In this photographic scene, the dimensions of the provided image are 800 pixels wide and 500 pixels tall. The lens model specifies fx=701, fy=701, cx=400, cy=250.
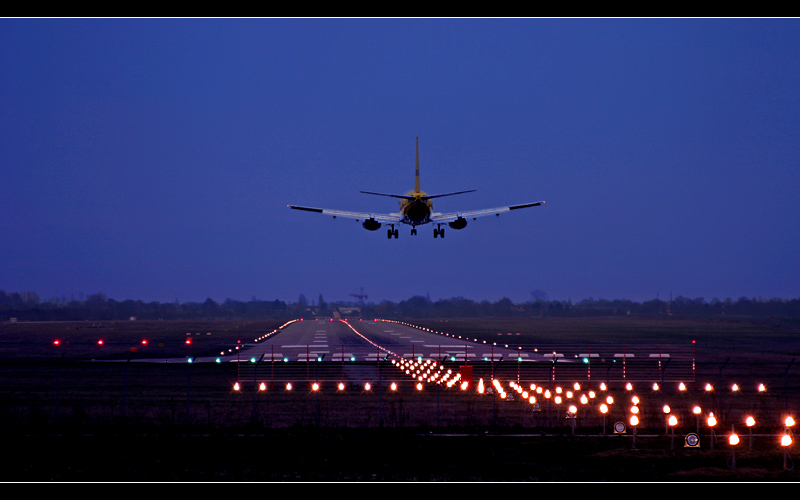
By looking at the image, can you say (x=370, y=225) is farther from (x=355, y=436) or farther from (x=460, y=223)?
(x=355, y=436)

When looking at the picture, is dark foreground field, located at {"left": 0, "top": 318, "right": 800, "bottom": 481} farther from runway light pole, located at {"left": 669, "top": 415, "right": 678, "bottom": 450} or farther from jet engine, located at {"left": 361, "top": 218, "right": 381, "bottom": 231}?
jet engine, located at {"left": 361, "top": 218, "right": 381, "bottom": 231}

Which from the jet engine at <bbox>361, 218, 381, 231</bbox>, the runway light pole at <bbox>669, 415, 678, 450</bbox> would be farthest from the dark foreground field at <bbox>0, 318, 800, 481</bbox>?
the jet engine at <bbox>361, 218, 381, 231</bbox>

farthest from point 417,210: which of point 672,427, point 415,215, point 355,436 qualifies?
point 672,427

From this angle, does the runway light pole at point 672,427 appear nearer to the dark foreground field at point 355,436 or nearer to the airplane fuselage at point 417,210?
the dark foreground field at point 355,436

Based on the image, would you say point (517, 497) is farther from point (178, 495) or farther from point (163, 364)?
point (163, 364)

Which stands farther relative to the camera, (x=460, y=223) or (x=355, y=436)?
(x=460, y=223)

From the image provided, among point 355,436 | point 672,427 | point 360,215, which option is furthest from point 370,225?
point 672,427

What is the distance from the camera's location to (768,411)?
36000mm

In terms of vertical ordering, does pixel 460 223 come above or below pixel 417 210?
below

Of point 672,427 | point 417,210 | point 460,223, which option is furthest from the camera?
point 460,223

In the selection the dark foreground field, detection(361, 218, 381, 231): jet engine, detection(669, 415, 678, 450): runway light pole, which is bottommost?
the dark foreground field

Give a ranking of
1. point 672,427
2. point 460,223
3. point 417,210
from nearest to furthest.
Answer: point 672,427, point 417,210, point 460,223

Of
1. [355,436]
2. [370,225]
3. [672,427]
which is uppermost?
[370,225]

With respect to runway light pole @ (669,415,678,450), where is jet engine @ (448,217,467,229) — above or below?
above
